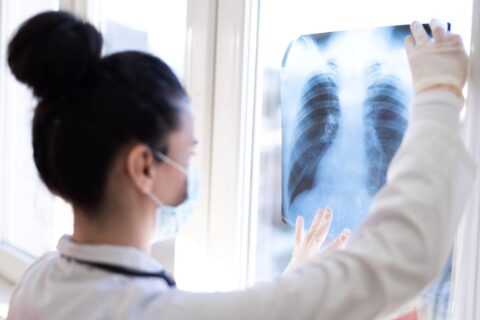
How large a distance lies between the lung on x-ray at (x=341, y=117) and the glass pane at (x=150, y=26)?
351 mm

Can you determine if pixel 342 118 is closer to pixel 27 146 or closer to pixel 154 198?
pixel 154 198

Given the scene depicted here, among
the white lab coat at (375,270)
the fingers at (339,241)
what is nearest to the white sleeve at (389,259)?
the white lab coat at (375,270)

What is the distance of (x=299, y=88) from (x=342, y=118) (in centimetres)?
12

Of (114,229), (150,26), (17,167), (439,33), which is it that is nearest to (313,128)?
(439,33)

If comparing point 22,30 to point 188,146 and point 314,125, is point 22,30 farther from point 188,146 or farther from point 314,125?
point 314,125

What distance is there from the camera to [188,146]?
764mm

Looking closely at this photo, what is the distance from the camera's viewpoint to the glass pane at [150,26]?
1.29 metres

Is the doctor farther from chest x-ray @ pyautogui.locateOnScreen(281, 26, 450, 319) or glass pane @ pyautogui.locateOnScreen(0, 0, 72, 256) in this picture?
glass pane @ pyautogui.locateOnScreen(0, 0, 72, 256)

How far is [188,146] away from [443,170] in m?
0.35

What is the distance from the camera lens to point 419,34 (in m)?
0.78

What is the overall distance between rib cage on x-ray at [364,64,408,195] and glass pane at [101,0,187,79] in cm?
51

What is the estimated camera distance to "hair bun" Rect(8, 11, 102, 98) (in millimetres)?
688

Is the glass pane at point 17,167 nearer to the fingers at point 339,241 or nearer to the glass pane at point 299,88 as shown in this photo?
the glass pane at point 299,88

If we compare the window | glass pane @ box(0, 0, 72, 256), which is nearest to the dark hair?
the window
